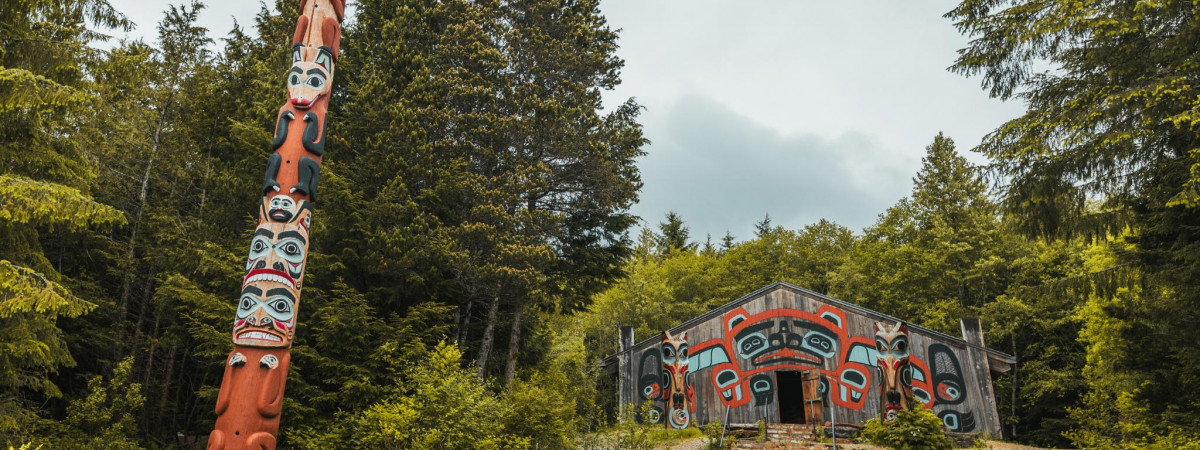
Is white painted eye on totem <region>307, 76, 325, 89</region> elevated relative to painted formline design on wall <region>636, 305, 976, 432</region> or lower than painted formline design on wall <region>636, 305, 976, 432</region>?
elevated

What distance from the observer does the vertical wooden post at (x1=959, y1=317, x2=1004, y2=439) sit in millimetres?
18094

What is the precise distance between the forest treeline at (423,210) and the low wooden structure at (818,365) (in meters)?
2.48

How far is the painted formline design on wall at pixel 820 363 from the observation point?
1819 centimetres

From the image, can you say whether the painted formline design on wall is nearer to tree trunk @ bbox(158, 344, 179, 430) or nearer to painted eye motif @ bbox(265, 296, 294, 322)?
painted eye motif @ bbox(265, 296, 294, 322)

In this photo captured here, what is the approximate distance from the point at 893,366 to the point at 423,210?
13.0 m

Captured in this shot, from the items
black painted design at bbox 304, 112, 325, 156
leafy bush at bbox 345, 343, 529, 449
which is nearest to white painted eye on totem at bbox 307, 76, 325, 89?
black painted design at bbox 304, 112, 325, 156

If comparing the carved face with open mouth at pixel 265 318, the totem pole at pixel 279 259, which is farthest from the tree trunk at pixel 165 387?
the carved face with open mouth at pixel 265 318

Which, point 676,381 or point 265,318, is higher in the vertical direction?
point 265,318

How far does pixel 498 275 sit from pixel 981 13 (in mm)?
11448

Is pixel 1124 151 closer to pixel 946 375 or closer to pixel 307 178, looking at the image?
pixel 946 375

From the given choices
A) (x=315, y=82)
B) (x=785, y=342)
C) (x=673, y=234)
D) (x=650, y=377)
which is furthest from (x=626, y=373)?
(x=673, y=234)

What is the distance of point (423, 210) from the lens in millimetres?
15945

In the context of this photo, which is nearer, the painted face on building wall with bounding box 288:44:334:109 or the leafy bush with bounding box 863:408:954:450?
the painted face on building wall with bounding box 288:44:334:109

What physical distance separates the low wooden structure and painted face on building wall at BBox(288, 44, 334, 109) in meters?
11.6
